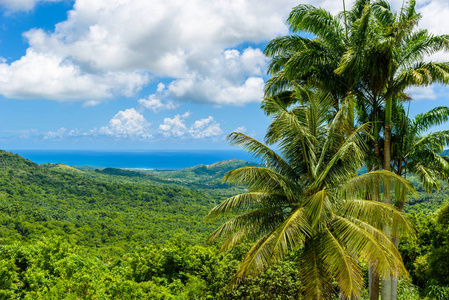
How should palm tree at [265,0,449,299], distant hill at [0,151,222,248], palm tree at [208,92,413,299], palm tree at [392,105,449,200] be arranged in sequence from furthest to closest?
distant hill at [0,151,222,248] → palm tree at [392,105,449,200] → palm tree at [265,0,449,299] → palm tree at [208,92,413,299]

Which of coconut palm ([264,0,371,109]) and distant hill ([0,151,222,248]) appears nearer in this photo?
coconut palm ([264,0,371,109])

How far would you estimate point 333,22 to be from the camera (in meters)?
10.0

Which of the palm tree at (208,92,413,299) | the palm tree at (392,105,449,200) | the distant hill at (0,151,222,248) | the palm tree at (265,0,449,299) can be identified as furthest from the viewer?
the distant hill at (0,151,222,248)

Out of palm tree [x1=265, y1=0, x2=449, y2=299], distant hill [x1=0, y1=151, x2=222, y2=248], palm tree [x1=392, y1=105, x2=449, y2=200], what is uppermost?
palm tree [x1=265, y1=0, x2=449, y2=299]

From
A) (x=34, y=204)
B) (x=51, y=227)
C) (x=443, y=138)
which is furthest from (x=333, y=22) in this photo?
(x=34, y=204)

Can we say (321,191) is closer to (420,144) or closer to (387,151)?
(387,151)

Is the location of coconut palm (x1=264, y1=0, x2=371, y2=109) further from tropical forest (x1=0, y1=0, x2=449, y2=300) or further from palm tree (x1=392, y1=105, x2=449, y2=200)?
palm tree (x1=392, y1=105, x2=449, y2=200)

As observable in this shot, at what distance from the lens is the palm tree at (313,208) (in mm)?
6051

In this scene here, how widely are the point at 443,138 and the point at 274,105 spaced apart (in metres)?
6.57

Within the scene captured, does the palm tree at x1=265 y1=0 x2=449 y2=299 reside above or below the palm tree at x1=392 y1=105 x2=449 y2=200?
above

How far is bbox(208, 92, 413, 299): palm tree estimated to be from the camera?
6051 millimetres

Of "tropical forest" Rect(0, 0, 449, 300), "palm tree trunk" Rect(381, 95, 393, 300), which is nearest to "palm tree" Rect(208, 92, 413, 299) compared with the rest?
"tropical forest" Rect(0, 0, 449, 300)

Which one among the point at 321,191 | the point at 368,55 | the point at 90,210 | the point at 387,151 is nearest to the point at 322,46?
the point at 368,55

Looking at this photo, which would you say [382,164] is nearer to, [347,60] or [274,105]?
[347,60]
